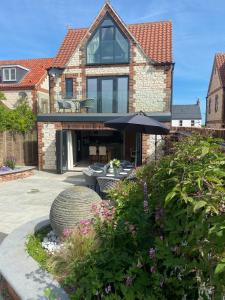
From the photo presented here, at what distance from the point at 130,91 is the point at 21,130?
7287 millimetres

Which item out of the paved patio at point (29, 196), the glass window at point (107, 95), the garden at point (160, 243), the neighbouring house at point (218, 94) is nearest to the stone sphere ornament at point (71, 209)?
the garden at point (160, 243)

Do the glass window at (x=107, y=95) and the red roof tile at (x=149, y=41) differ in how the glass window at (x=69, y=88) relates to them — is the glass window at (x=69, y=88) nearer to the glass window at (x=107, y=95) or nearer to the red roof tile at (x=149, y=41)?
the red roof tile at (x=149, y=41)

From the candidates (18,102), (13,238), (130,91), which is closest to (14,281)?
(13,238)

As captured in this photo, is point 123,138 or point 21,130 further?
point 123,138

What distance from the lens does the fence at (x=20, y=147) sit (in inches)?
619

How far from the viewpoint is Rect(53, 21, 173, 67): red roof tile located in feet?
51.7

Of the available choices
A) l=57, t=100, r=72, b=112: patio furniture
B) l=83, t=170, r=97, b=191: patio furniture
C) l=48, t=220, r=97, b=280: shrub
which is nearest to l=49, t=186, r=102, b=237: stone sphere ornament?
l=48, t=220, r=97, b=280: shrub

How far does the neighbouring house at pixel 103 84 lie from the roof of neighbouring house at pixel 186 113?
4421 cm

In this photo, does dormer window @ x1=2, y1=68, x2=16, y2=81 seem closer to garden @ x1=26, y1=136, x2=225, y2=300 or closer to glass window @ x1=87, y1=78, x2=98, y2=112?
glass window @ x1=87, y1=78, x2=98, y2=112

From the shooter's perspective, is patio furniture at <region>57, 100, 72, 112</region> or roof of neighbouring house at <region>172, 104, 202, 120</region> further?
roof of neighbouring house at <region>172, 104, 202, 120</region>

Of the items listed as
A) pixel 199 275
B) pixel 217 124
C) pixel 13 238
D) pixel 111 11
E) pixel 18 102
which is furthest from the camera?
pixel 217 124

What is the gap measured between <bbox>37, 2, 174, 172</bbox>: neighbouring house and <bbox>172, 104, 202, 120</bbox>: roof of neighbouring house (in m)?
44.2

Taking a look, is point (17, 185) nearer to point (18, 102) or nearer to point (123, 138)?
point (123, 138)

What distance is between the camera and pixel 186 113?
60562 mm
